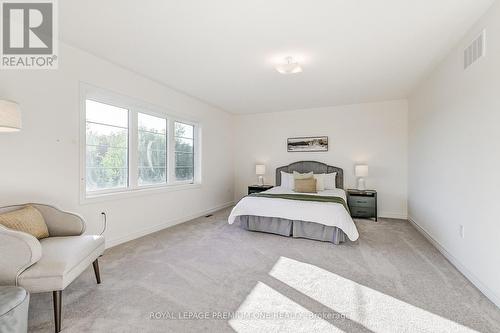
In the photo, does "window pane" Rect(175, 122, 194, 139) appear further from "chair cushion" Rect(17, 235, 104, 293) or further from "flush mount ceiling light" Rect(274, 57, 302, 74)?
"chair cushion" Rect(17, 235, 104, 293)

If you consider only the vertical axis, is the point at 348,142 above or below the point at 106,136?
above

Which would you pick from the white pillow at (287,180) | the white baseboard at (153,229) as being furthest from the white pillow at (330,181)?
the white baseboard at (153,229)

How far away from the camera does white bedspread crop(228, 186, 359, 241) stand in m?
3.31

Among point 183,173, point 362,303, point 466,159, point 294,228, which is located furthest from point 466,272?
point 183,173

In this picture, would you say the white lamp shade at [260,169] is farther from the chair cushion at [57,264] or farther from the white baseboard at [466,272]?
the chair cushion at [57,264]

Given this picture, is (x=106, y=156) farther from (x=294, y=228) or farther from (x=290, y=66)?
(x=294, y=228)

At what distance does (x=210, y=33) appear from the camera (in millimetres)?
2504

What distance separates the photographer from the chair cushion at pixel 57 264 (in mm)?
1629

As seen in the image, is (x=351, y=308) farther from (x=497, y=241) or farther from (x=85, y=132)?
(x=85, y=132)

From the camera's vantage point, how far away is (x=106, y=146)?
337 cm

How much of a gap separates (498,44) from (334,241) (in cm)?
270

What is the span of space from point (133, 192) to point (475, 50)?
4.51m

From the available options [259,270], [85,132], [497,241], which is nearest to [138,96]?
[85,132]

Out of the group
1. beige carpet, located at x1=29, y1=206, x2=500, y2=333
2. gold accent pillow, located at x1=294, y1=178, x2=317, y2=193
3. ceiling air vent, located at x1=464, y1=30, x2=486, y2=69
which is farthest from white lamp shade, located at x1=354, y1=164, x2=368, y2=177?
ceiling air vent, located at x1=464, y1=30, x2=486, y2=69
